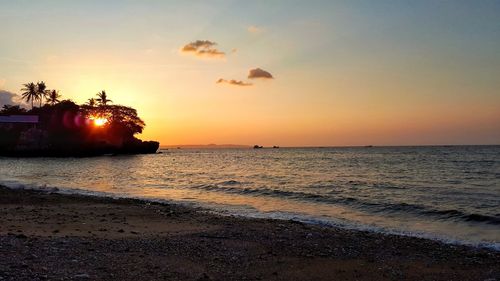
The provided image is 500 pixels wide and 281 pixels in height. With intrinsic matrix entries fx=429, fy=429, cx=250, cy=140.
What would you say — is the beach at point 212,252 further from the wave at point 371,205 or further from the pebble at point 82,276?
the wave at point 371,205

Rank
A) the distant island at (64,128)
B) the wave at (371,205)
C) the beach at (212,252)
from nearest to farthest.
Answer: the beach at (212,252) → the wave at (371,205) → the distant island at (64,128)

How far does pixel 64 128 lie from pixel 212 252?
4213 inches

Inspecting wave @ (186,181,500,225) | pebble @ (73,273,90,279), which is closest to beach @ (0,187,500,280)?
pebble @ (73,273,90,279)

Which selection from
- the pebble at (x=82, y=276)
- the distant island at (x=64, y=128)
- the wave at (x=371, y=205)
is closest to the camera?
the pebble at (x=82, y=276)

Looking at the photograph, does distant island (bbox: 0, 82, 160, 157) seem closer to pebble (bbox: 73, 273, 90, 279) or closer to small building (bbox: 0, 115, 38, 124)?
small building (bbox: 0, 115, 38, 124)

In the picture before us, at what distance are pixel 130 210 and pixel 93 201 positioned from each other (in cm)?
405

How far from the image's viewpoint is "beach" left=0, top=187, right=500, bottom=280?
28.7ft

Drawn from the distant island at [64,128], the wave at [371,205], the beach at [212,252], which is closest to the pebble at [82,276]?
the beach at [212,252]

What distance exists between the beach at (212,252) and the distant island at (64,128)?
97635 millimetres

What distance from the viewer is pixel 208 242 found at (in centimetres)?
1190

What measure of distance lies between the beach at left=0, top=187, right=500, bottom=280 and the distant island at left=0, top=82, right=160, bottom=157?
9764 centimetres

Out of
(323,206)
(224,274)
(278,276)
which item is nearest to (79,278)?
(224,274)

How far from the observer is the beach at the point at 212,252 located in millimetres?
8758

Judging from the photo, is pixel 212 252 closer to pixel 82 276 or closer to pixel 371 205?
pixel 82 276
